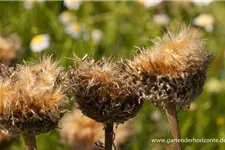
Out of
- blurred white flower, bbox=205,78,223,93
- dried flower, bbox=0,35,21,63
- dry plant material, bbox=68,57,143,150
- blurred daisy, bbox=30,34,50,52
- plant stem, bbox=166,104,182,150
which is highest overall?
blurred daisy, bbox=30,34,50,52

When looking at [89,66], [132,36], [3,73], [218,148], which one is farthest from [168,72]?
[132,36]

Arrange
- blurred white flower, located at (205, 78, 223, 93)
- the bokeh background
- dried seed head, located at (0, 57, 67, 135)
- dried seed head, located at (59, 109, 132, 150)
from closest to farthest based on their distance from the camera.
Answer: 1. dried seed head, located at (0, 57, 67, 135)
2. dried seed head, located at (59, 109, 132, 150)
3. the bokeh background
4. blurred white flower, located at (205, 78, 223, 93)

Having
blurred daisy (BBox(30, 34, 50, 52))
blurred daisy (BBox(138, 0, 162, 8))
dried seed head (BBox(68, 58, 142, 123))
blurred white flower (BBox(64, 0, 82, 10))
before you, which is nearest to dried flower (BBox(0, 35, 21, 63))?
dried seed head (BBox(68, 58, 142, 123))

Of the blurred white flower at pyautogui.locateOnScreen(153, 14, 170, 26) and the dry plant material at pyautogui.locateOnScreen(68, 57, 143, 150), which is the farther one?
the blurred white flower at pyautogui.locateOnScreen(153, 14, 170, 26)

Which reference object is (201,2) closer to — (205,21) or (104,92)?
(205,21)

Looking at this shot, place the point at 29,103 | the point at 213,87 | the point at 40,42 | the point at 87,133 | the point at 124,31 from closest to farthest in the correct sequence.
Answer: the point at 29,103
the point at 87,133
the point at 213,87
the point at 40,42
the point at 124,31

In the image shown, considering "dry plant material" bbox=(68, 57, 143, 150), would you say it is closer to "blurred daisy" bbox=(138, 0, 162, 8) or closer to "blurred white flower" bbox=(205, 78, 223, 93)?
"blurred white flower" bbox=(205, 78, 223, 93)

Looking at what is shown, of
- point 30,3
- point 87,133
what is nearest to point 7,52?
point 87,133
